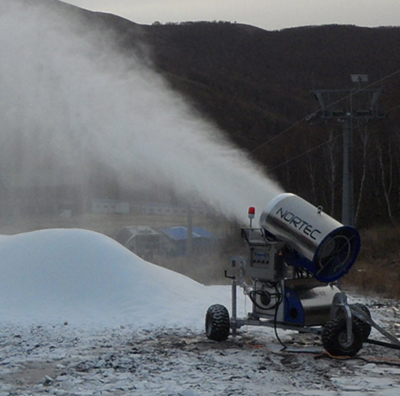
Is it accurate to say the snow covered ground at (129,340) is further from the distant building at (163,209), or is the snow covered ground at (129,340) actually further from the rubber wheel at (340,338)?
the distant building at (163,209)

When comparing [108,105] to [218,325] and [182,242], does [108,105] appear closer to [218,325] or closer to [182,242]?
[218,325]

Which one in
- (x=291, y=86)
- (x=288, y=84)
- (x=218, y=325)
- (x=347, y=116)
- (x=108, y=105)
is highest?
(x=288, y=84)

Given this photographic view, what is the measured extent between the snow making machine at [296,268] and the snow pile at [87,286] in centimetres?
225

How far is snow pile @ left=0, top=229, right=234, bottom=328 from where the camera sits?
43.7ft

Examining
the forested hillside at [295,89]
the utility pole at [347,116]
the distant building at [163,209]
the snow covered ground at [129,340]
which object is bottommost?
Result: the snow covered ground at [129,340]

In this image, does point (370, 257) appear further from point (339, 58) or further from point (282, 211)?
point (339, 58)

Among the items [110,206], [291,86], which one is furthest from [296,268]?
[291,86]

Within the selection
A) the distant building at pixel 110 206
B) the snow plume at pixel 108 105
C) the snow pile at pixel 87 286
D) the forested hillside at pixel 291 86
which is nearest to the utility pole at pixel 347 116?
the snow plume at pixel 108 105

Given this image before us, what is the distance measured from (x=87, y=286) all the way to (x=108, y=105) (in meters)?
9.83

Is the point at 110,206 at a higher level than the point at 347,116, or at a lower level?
lower

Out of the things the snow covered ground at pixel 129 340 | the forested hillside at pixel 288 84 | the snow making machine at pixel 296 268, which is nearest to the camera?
the snow covered ground at pixel 129 340

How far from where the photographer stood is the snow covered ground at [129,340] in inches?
318

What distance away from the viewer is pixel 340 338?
9570mm

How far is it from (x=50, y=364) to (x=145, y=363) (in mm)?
1302
